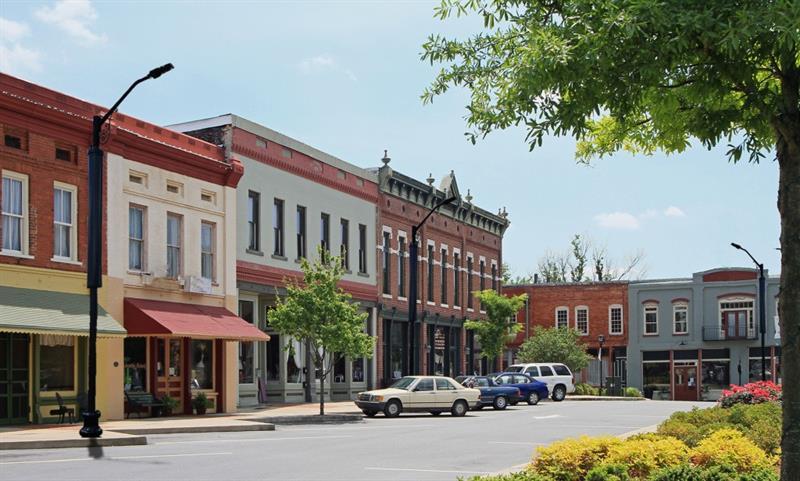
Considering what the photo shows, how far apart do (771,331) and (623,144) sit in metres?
60.0

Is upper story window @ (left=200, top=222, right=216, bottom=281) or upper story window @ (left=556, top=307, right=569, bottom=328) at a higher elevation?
upper story window @ (left=200, top=222, right=216, bottom=281)

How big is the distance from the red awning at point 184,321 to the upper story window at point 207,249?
3.94ft

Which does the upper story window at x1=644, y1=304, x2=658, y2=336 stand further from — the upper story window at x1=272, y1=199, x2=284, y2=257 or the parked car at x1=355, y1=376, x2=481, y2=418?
the upper story window at x1=272, y1=199, x2=284, y2=257

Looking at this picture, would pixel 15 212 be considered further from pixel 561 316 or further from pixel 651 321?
pixel 651 321

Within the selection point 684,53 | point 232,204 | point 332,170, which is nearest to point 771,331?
point 332,170

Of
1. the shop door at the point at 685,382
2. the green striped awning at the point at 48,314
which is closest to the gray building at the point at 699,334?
the shop door at the point at 685,382

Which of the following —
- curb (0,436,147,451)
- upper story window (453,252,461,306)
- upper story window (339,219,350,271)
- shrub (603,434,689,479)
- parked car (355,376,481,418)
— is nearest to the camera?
shrub (603,434,689,479)

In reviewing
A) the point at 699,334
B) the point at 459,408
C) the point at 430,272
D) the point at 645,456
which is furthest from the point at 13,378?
the point at 699,334

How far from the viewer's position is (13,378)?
25469mm

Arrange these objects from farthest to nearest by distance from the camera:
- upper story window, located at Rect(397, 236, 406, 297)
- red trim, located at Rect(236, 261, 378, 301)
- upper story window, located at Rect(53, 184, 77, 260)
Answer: upper story window, located at Rect(397, 236, 406, 297) → red trim, located at Rect(236, 261, 378, 301) → upper story window, located at Rect(53, 184, 77, 260)

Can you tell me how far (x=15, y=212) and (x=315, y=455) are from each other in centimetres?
1160

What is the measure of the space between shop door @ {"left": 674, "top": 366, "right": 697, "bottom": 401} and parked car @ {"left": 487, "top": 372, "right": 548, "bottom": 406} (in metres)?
26.7

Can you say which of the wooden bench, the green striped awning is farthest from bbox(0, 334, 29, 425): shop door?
the wooden bench

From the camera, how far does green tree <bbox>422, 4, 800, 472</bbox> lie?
7.77 m
